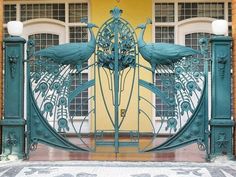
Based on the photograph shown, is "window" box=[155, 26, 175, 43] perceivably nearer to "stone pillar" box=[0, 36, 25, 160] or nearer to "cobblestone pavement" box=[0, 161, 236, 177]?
"stone pillar" box=[0, 36, 25, 160]

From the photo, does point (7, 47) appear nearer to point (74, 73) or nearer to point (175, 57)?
point (74, 73)

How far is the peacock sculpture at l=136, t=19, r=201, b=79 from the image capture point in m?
7.77

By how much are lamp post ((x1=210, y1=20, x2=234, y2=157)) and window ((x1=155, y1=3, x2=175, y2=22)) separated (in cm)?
414

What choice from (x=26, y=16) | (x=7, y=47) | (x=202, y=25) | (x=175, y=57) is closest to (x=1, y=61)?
(x=7, y=47)

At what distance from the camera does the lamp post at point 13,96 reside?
7848mm

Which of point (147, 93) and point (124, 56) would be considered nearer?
point (124, 56)

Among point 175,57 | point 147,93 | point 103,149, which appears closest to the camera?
point 175,57

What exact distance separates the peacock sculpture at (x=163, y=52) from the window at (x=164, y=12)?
406 centimetres

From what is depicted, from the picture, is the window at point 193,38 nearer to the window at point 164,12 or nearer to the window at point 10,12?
the window at point 164,12

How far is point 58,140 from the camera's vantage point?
7.99 metres

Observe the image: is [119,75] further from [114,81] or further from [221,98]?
[221,98]

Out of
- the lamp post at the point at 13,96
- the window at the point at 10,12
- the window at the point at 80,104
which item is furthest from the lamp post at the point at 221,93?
the window at the point at 10,12

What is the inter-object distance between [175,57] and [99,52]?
1.28 meters

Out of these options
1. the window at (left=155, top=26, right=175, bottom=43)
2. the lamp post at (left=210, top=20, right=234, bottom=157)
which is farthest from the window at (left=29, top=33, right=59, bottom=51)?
the lamp post at (left=210, top=20, right=234, bottom=157)
